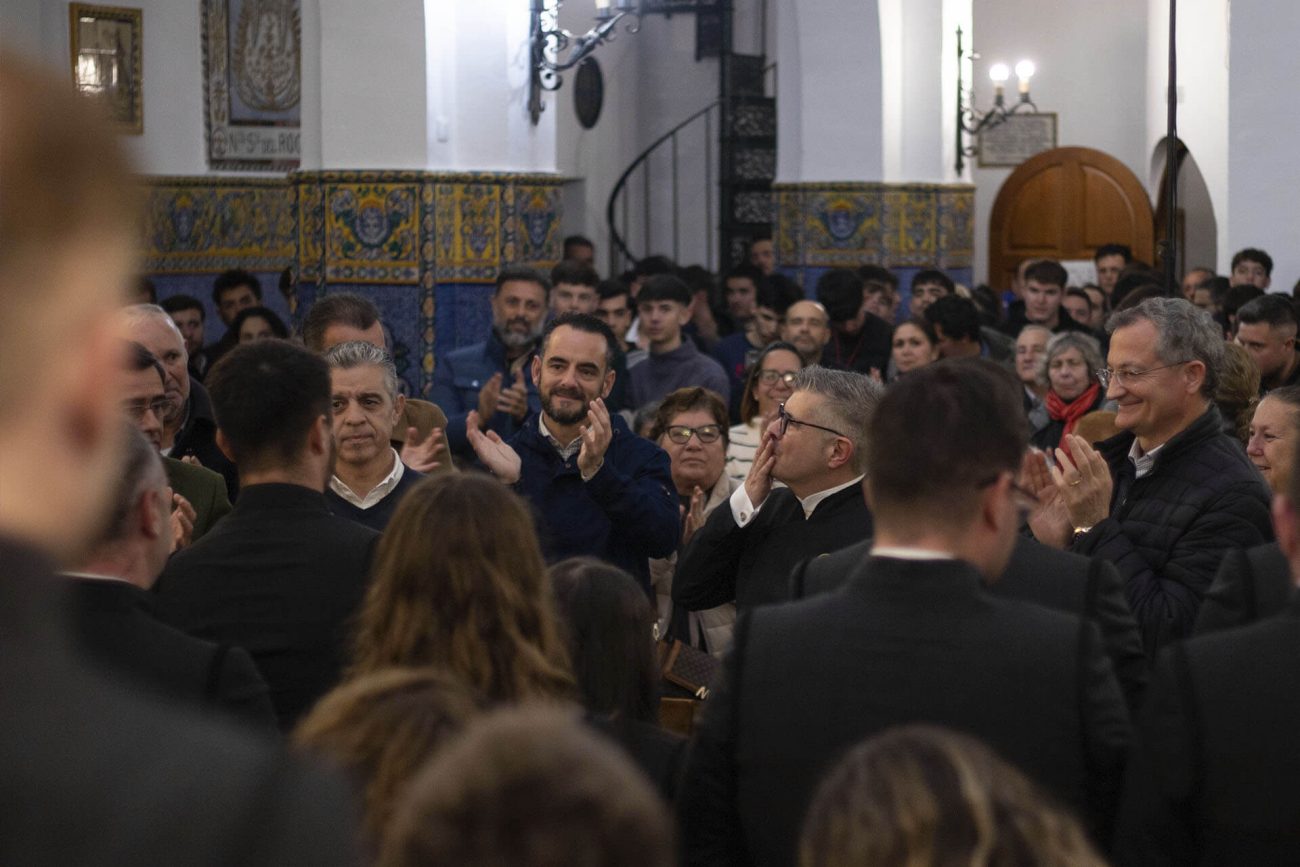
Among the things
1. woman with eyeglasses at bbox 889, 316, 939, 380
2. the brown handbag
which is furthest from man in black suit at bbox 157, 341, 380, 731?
woman with eyeglasses at bbox 889, 316, 939, 380

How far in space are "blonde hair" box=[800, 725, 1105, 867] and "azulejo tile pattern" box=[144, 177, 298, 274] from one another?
1048cm

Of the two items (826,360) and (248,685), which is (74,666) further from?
(826,360)

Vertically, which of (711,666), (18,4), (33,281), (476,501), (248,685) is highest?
(18,4)

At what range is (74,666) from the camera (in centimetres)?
114

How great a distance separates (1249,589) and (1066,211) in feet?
47.5

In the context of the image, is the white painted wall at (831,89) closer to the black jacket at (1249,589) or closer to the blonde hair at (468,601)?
the black jacket at (1249,589)

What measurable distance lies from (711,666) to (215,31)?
9285 mm

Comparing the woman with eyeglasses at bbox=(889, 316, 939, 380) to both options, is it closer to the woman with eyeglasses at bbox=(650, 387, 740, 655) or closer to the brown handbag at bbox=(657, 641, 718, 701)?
the woman with eyeglasses at bbox=(650, 387, 740, 655)

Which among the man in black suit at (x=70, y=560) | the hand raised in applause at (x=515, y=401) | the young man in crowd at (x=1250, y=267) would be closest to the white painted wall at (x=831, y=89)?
the young man in crowd at (x=1250, y=267)

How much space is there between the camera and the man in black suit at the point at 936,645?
2.33 metres

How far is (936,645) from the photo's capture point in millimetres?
2330

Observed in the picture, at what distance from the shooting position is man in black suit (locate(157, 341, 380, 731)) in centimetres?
299

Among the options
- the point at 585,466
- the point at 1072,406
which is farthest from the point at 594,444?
the point at 1072,406

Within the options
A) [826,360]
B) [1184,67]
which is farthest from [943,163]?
[826,360]
